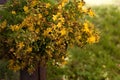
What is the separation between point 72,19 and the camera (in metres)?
4.81

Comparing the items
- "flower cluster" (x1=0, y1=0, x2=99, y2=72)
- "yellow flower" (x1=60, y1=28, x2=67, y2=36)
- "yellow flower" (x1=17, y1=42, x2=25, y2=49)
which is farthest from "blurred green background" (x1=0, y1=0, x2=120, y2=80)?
"yellow flower" (x1=60, y1=28, x2=67, y2=36)

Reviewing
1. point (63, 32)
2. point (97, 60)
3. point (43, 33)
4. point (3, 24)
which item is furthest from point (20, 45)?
point (97, 60)

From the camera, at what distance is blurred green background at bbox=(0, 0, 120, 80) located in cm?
623

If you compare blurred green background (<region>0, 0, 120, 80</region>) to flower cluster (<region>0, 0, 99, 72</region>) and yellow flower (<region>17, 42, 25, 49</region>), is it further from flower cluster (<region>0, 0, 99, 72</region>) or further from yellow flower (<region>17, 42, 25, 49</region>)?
yellow flower (<region>17, 42, 25, 49</region>)

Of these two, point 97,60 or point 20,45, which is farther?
point 97,60

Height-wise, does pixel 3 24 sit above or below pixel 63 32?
above

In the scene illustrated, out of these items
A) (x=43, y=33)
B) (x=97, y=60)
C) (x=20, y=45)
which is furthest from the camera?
(x=97, y=60)

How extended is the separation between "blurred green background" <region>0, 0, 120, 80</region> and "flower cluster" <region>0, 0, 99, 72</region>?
2.94 feet

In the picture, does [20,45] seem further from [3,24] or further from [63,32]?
[63,32]

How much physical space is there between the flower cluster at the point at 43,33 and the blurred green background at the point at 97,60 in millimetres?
896

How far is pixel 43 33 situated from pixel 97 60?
85.9 inches

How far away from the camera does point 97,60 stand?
6.61 metres

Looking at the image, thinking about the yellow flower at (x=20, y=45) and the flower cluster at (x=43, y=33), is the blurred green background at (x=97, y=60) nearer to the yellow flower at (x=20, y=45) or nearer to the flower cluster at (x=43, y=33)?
the flower cluster at (x=43, y=33)

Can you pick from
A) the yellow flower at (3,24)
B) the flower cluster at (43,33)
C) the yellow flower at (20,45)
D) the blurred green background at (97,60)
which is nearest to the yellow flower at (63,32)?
the flower cluster at (43,33)
